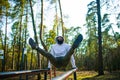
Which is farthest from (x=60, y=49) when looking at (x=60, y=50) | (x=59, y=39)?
(x=59, y=39)

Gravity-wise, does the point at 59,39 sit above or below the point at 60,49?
above

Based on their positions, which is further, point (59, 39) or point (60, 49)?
point (59, 39)

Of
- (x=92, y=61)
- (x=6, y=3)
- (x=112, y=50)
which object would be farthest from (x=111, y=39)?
(x=6, y=3)

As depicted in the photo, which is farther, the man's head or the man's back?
the man's head

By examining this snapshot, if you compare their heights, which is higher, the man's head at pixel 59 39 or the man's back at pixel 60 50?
the man's head at pixel 59 39

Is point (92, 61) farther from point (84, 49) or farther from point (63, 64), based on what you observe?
point (63, 64)

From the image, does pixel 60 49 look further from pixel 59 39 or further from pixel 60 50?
pixel 59 39

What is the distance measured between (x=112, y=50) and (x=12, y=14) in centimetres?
2668

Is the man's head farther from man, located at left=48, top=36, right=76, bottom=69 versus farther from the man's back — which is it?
the man's back

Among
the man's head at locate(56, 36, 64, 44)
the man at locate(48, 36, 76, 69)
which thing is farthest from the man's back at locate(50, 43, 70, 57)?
the man's head at locate(56, 36, 64, 44)

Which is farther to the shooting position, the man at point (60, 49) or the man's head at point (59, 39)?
the man's head at point (59, 39)

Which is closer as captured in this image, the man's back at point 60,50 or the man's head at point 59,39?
the man's back at point 60,50

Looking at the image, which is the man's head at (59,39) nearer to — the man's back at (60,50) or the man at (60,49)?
the man at (60,49)

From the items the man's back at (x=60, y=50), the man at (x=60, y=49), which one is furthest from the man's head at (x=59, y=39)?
the man's back at (x=60, y=50)
